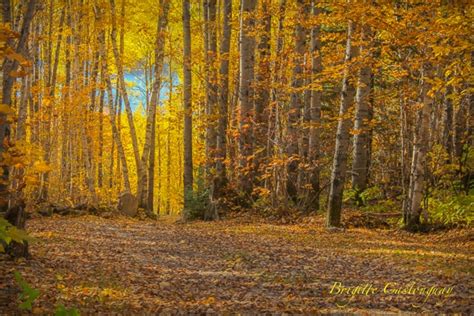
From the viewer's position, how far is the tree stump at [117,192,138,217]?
19.3 m

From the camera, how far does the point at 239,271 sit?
7898 millimetres

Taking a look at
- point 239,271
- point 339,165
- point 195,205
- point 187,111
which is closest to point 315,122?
point 339,165

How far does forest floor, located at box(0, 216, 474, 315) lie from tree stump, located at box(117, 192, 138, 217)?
6728 mm

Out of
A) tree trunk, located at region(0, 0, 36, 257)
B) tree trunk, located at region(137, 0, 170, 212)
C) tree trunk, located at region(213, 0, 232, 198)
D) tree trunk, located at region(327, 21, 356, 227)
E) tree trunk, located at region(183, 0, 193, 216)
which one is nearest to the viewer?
tree trunk, located at region(0, 0, 36, 257)

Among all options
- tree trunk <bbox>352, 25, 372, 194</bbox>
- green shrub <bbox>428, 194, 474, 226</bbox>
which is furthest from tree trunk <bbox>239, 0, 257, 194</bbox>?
green shrub <bbox>428, 194, 474, 226</bbox>

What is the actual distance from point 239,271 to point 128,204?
12.2m

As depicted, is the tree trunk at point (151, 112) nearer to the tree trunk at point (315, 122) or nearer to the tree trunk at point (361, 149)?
the tree trunk at point (315, 122)

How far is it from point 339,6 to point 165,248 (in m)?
5.89

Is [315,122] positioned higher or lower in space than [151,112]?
lower

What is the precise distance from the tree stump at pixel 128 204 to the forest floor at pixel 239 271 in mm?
6728

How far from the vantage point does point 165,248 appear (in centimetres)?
1032

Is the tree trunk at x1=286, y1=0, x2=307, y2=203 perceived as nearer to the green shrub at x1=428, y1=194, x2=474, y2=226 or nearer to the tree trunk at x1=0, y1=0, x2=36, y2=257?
the green shrub at x1=428, y1=194, x2=474, y2=226

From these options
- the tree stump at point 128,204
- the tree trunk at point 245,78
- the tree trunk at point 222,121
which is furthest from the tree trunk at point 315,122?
the tree stump at point 128,204

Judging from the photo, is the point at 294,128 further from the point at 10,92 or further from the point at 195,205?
the point at 10,92
